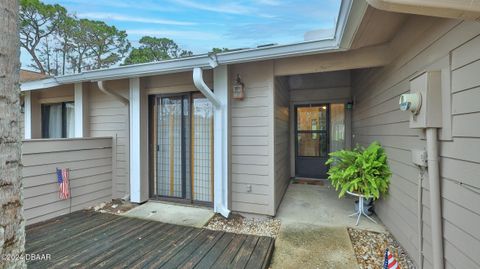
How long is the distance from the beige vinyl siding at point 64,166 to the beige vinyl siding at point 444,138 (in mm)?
4622

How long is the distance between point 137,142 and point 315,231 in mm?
3143

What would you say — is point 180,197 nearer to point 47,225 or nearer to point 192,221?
point 192,221

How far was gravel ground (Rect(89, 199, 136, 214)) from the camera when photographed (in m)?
3.63

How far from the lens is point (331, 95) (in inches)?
207

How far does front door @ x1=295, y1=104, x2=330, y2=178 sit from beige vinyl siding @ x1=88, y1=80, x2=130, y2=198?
12.9ft

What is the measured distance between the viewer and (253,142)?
3.31 metres

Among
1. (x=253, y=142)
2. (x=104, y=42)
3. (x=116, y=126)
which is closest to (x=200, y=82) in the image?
(x=253, y=142)

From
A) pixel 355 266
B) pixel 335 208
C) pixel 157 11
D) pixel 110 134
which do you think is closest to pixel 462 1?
pixel 355 266

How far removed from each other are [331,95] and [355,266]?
4001mm

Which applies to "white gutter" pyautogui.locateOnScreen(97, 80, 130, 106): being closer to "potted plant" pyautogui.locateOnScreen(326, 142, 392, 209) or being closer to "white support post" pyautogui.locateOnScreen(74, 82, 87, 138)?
"white support post" pyautogui.locateOnScreen(74, 82, 87, 138)

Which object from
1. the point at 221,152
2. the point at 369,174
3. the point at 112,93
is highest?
the point at 112,93

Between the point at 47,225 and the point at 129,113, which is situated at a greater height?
the point at 129,113

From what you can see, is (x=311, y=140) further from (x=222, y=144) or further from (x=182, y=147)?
(x=182, y=147)

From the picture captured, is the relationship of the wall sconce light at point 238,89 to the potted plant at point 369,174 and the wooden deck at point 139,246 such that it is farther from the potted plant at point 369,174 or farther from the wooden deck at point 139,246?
the wooden deck at point 139,246
